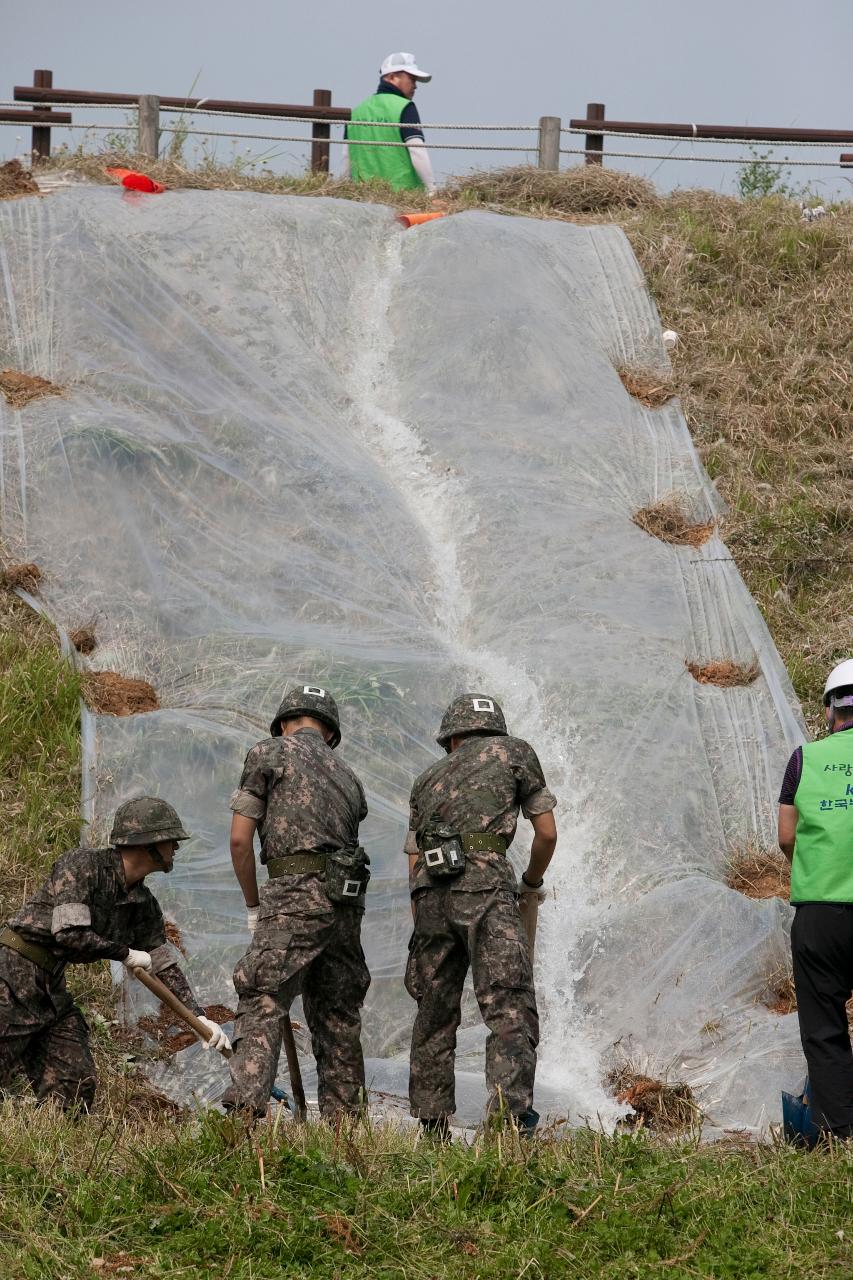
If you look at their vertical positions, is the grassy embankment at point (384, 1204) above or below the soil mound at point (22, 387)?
below

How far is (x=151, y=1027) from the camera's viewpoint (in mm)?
6188

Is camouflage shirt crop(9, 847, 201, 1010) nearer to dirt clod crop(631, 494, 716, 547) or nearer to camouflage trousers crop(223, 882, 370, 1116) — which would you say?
camouflage trousers crop(223, 882, 370, 1116)

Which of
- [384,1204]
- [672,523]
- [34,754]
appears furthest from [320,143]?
[384,1204]

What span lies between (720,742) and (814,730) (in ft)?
3.30

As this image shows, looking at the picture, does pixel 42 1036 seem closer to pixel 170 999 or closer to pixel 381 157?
pixel 170 999

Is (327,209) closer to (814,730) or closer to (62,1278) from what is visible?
(814,730)

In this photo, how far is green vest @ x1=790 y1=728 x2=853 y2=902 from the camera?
4934 millimetres

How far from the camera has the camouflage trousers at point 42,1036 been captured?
5.42m

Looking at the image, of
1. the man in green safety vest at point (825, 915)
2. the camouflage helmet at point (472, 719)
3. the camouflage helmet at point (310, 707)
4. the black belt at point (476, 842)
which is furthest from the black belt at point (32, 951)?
the man in green safety vest at point (825, 915)

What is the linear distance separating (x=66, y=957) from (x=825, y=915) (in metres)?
2.64

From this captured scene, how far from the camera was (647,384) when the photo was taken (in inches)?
408

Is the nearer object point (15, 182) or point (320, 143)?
point (15, 182)

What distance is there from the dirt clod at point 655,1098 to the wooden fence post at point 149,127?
30.7ft

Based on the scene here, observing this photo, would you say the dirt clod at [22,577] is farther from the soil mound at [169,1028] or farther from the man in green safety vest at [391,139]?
the man in green safety vest at [391,139]
